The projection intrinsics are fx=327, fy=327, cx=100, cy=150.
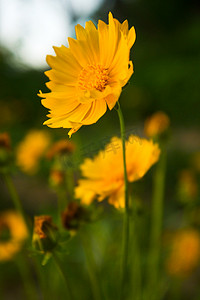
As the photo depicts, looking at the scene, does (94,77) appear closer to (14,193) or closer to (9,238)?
(14,193)

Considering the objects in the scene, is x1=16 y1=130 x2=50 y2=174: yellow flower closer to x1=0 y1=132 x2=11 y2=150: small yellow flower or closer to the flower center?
x1=0 y1=132 x2=11 y2=150: small yellow flower

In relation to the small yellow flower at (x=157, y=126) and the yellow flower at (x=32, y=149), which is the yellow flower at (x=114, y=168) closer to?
the small yellow flower at (x=157, y=126)

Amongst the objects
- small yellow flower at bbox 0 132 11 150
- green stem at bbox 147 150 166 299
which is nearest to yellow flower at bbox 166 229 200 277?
green stem at bbox 147 150 166 299

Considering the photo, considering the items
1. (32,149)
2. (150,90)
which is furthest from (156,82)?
(32,149)

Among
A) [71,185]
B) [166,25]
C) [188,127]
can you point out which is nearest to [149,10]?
[166,25]

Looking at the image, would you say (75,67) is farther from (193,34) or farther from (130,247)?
(193,34)

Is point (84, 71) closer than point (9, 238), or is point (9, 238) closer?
point (84, 71)
